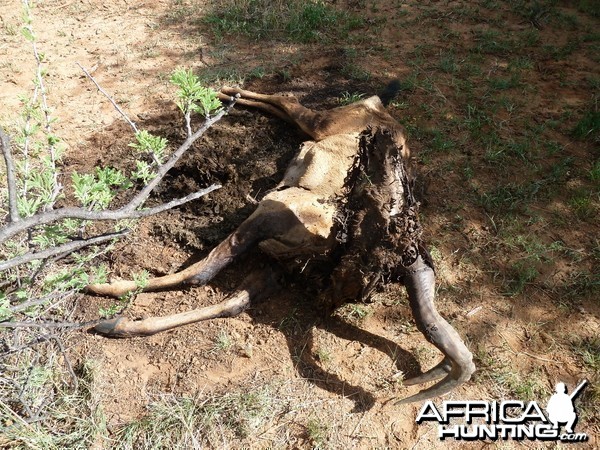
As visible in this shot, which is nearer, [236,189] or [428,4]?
[236,189]

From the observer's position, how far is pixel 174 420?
2744mm

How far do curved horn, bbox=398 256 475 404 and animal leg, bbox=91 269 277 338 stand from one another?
1091 millimetres

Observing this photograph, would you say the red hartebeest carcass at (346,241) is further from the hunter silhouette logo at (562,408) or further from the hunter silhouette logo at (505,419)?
the hunter silhouette logo at (562,408)

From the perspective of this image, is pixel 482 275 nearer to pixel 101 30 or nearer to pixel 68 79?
pixel 68 79

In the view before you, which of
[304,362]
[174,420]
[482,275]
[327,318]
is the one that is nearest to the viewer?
[174,420]

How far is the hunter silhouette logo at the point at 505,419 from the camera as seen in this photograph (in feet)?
9.41

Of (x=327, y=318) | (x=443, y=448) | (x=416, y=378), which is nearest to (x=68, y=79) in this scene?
(x=327, y=318)

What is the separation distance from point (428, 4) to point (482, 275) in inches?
190

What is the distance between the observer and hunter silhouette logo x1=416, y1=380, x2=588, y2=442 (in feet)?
9.41

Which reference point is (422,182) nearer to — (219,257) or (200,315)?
(219,257)

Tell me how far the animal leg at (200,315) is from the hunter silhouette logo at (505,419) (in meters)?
1.39

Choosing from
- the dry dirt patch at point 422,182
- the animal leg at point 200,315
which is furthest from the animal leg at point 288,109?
the animal leg at point 200,315

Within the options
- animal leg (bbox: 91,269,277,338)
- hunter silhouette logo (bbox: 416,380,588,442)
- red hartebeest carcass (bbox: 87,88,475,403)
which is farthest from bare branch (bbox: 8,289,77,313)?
hunter silhouette logo (bbox: 416,380,588,442)

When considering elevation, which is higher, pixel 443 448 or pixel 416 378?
pixel 416 378
